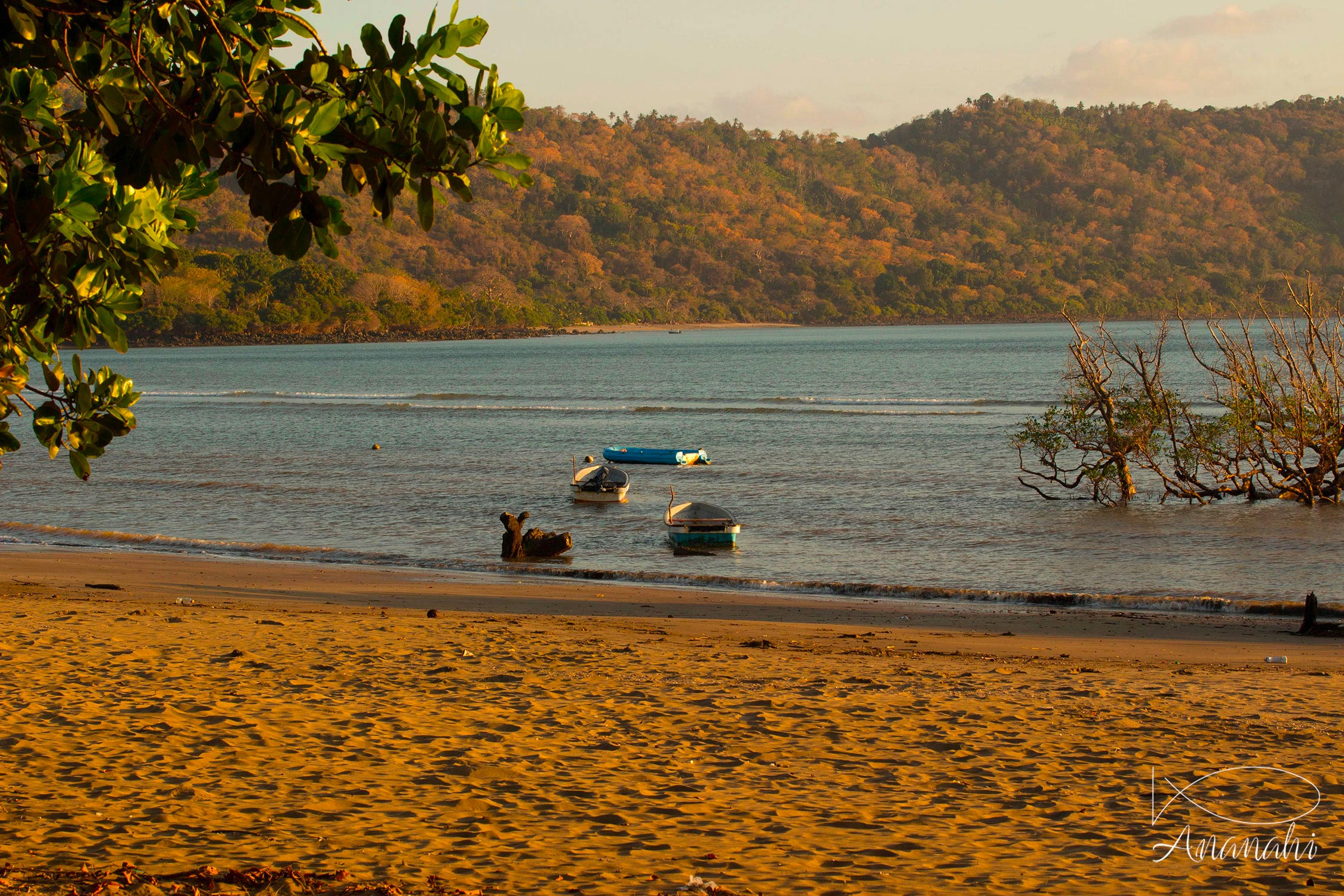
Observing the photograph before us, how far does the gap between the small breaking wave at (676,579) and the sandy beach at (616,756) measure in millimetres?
4049

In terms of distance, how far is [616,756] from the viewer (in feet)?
23.8

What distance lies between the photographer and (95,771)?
21.4 ft

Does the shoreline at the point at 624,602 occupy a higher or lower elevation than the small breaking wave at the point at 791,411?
lower

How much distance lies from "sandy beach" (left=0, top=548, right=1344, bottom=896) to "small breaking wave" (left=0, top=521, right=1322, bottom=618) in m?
4.05

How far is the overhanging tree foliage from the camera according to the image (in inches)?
131

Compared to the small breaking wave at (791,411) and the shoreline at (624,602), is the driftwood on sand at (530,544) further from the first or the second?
the small breaking wave at (791,411)

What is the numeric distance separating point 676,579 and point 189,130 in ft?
53.7

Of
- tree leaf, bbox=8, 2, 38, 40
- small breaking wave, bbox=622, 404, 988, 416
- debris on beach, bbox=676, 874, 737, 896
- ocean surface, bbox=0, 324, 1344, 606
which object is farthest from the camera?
small breaking wave, bbox=622, 404, 988, 416

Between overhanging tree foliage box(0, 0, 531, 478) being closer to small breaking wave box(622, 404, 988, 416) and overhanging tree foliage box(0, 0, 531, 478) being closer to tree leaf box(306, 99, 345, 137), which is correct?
tree leaf box(306, 99, 345, 137)

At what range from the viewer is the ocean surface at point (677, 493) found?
21.1 metres

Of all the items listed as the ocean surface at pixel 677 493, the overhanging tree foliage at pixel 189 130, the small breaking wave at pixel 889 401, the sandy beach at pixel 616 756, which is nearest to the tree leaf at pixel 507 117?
the overhanging tree foliage at pixel 189 130

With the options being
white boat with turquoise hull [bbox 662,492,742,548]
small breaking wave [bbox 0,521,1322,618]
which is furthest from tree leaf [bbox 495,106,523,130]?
white boat with turquoise hull [bbox 662,492,742,548]

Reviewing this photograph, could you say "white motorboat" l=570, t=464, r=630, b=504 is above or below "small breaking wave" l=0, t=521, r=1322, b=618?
above

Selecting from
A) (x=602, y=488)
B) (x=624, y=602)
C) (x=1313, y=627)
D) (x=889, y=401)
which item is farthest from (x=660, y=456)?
(x=889, y=401)
